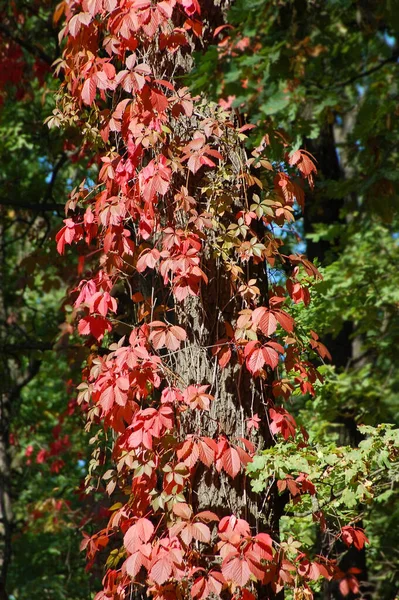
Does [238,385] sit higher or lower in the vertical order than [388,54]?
lower

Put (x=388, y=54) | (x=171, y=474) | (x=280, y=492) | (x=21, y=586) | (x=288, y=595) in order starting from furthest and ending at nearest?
1. (x=21, y=586)
2. (x=288, y=595)
3. (x=280, y=492)
4. (x=171, y=474)
5. (x=388, y=54)

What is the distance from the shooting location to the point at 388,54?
242cm

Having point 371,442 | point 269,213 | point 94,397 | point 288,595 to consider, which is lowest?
point 288,595

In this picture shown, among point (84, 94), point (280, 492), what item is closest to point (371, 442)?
point (280, 492)

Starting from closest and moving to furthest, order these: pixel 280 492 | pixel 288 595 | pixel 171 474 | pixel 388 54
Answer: pixel 388 54 < pixel 171 474 < pixel 280 492 < pixel 288 595

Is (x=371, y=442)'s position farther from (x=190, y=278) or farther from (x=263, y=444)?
(x=190, y=278)

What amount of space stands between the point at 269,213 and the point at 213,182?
28cm

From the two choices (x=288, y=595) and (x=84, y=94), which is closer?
(x=84, y=94)

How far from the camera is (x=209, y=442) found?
3.13 meters

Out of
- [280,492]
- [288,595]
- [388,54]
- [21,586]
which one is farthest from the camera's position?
[21,586]

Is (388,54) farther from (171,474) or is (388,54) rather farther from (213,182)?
(171,474)

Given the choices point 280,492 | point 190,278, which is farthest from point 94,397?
point 280,492

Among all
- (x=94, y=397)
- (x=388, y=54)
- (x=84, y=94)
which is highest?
(x=84, y=94)

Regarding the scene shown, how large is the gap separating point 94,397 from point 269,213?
1.10 metres
